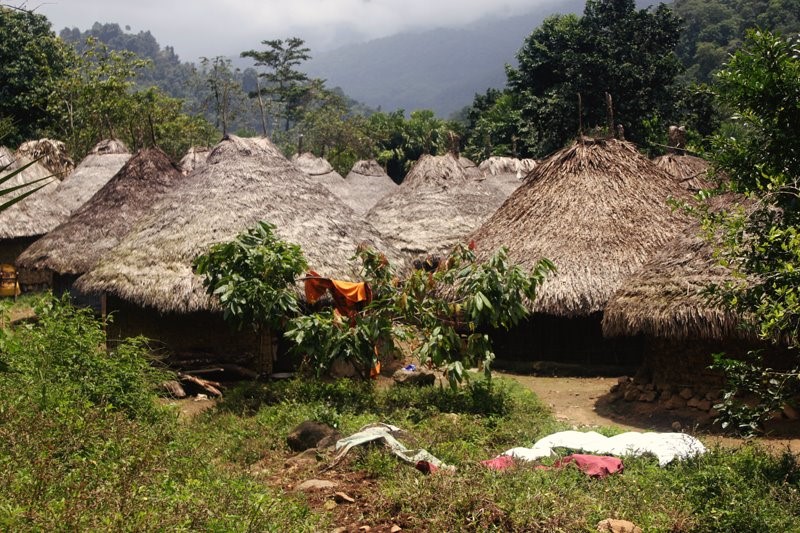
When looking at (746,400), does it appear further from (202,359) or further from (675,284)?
(202,359)

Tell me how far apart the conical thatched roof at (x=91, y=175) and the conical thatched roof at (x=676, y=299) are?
1431 centimetres

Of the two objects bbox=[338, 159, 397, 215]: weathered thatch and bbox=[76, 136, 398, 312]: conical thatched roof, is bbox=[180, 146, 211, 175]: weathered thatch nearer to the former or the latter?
bbox=[338, 159, 397, 215]: weathered thatch

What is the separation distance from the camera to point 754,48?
18.3ft

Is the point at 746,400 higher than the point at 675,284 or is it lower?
lower

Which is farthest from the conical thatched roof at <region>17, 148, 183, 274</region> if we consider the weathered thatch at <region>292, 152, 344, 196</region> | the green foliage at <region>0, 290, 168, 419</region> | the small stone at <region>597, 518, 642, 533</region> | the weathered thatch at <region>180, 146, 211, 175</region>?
the small stone at <region>597, 518, 642, 533</region>

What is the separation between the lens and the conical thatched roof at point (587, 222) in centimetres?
1124

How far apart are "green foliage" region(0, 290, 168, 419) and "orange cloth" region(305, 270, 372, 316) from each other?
8.99ft

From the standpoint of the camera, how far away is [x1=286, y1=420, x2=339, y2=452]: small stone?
22.9 ft

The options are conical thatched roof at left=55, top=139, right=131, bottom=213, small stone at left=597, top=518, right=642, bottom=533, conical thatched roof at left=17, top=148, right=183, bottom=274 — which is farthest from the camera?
A: conical thatched roof at left=55, top=139, right=131, bottom=213

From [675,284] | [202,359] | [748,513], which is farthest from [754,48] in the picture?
[202,359]

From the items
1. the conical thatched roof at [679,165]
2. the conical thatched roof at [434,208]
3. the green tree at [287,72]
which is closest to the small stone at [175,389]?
the conical thatched roof at [434,208]

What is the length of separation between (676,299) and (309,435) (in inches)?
174

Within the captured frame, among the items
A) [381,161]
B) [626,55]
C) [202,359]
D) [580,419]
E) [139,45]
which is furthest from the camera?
[139,45]

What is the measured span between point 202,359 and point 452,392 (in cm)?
409
